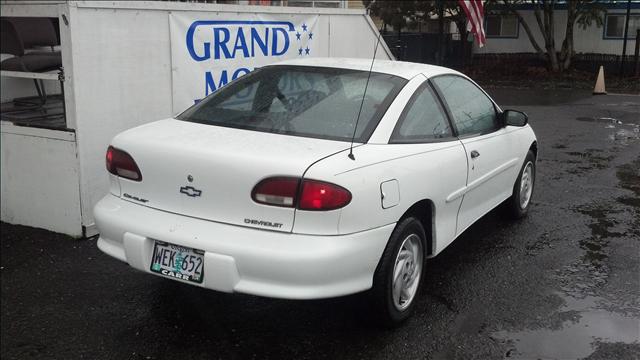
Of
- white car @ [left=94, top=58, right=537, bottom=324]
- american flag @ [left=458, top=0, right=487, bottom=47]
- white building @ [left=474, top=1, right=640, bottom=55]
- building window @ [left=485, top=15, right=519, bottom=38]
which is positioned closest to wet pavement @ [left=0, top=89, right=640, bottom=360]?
white car @ [left=94, top=58, right=537, bottom=324]

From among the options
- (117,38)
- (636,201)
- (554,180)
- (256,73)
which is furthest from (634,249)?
(117,38)

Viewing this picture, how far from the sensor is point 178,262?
3.47m

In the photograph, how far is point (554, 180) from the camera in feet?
24.5

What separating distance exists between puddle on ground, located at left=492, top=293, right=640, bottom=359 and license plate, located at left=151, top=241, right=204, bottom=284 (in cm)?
171

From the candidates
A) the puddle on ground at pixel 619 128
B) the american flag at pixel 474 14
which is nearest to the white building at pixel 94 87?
the american flag at pixel 474 14

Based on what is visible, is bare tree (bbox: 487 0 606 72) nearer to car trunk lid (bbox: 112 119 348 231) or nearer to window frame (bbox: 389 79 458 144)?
window frame (bbox: 389 79 458 144)

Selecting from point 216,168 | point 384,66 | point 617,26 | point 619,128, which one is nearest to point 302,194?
point 216,168

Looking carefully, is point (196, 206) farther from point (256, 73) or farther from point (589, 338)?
point (589, 338)

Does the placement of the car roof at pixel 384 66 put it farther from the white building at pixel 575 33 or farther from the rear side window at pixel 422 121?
the white building at pixel 575 33

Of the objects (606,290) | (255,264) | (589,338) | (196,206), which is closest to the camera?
(255,264)

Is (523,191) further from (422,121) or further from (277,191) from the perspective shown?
(277,191)

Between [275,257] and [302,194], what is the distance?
1.09 ft

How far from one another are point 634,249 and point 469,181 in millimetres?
1709

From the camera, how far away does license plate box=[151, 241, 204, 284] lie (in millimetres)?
3408
